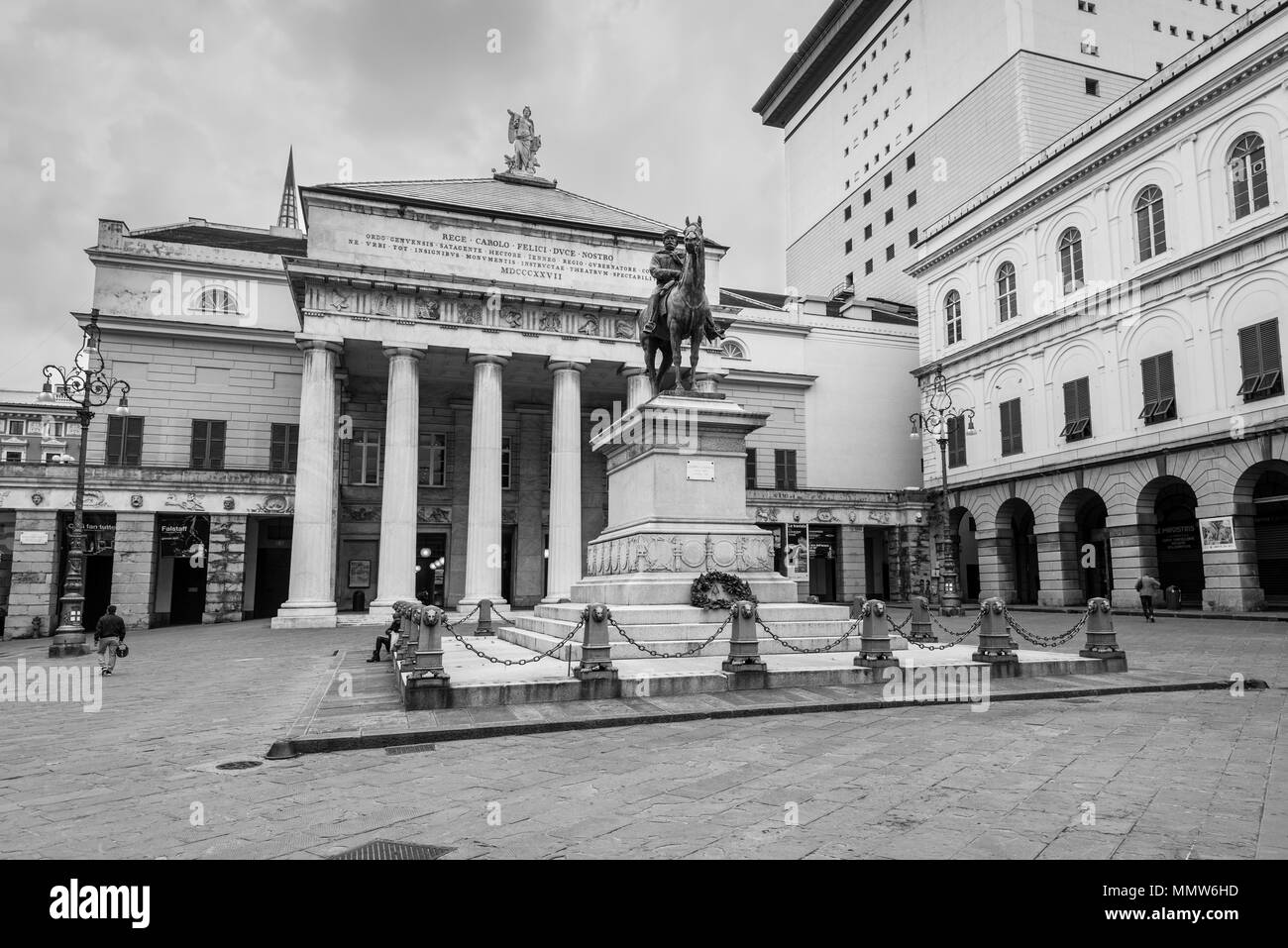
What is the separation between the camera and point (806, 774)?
6.15 metres

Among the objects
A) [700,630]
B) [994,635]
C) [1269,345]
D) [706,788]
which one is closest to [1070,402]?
[1269,345]

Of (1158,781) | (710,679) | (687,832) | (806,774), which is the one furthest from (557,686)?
(1158,781)

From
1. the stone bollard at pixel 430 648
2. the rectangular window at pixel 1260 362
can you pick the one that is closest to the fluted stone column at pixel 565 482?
the stone bollard at pixel 430 648

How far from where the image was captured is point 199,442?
35.5 m

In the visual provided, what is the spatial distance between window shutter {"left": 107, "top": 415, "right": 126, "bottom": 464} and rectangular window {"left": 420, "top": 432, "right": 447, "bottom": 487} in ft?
39.8

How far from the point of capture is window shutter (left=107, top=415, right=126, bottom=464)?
3444 centimetres

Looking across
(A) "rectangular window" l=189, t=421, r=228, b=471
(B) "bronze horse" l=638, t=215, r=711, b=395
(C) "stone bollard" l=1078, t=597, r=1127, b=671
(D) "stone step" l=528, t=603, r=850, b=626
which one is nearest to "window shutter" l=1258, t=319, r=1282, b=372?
(C) "stone bollard" l=1078, t=597, r=1127, b=671

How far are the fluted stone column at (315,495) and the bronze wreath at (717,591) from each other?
19575 mm

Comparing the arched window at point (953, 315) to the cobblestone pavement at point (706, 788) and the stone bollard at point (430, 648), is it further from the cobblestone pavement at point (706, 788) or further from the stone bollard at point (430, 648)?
the stone bollard at point (430, 648)

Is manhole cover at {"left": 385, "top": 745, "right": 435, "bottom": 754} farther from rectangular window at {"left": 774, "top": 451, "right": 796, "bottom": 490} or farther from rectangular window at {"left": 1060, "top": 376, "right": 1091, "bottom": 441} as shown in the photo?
rectangular window at {"left": 774, "top": 451, "right": 796, "bottom": 490}

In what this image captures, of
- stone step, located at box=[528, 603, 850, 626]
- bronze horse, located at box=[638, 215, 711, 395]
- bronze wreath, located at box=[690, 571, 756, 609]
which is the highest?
bronze horse, located at box=[638, 215, 711, 395]

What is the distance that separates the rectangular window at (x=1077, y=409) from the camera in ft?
105

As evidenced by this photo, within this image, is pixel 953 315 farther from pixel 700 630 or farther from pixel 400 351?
pixel 700 630

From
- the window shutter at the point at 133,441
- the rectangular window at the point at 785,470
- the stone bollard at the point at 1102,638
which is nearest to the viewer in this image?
the stone bollard at the point at 1102,638
